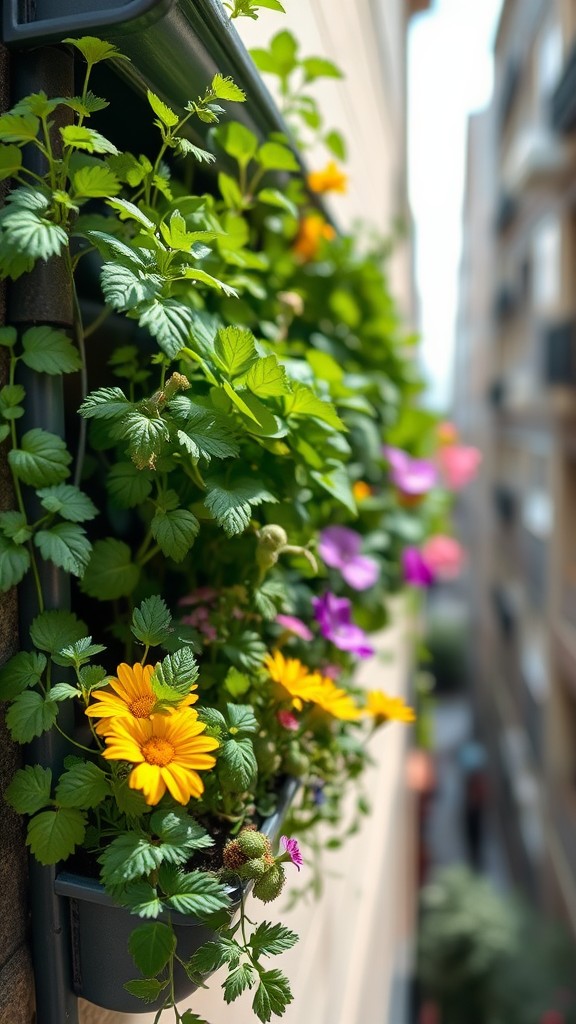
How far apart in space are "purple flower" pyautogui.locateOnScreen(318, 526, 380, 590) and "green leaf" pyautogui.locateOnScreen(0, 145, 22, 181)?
60 centimetres

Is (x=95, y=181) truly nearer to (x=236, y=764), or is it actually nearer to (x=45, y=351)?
(x=45, y=351)

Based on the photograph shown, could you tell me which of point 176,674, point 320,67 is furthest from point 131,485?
point 320,67

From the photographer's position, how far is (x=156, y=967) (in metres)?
0.56

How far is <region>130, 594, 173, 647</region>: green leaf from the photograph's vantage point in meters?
0.59

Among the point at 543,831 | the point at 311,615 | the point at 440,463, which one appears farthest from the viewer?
the point at 543,831

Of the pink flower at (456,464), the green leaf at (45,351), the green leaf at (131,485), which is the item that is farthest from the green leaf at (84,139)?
the pink flower at (456,464)

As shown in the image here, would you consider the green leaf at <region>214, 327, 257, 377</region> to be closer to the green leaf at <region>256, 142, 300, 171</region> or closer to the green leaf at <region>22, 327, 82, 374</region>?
the green leaf at <region>22, 327, 82, 374</region>

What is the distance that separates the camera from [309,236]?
1.27m

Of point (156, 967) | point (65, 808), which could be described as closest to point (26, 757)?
point (65, 808)

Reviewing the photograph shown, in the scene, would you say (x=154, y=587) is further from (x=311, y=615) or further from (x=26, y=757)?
(x=311, y=615)

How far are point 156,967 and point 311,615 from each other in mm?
503

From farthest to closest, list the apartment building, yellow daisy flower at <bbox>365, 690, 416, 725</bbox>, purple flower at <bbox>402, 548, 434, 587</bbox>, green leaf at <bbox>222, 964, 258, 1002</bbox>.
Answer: the apartment building, purple flower at <bbox>402, 548, 434, 587</bbox>, yellow daisy flower at <bbox>365, 690, 416, 725</bbox>, green leaf at <bbox>222, 964, 258, 1002</bbox>

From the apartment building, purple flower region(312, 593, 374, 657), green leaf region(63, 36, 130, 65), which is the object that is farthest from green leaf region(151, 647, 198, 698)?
the apartment building

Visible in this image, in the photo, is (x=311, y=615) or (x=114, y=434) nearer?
(x=114, y=434)
